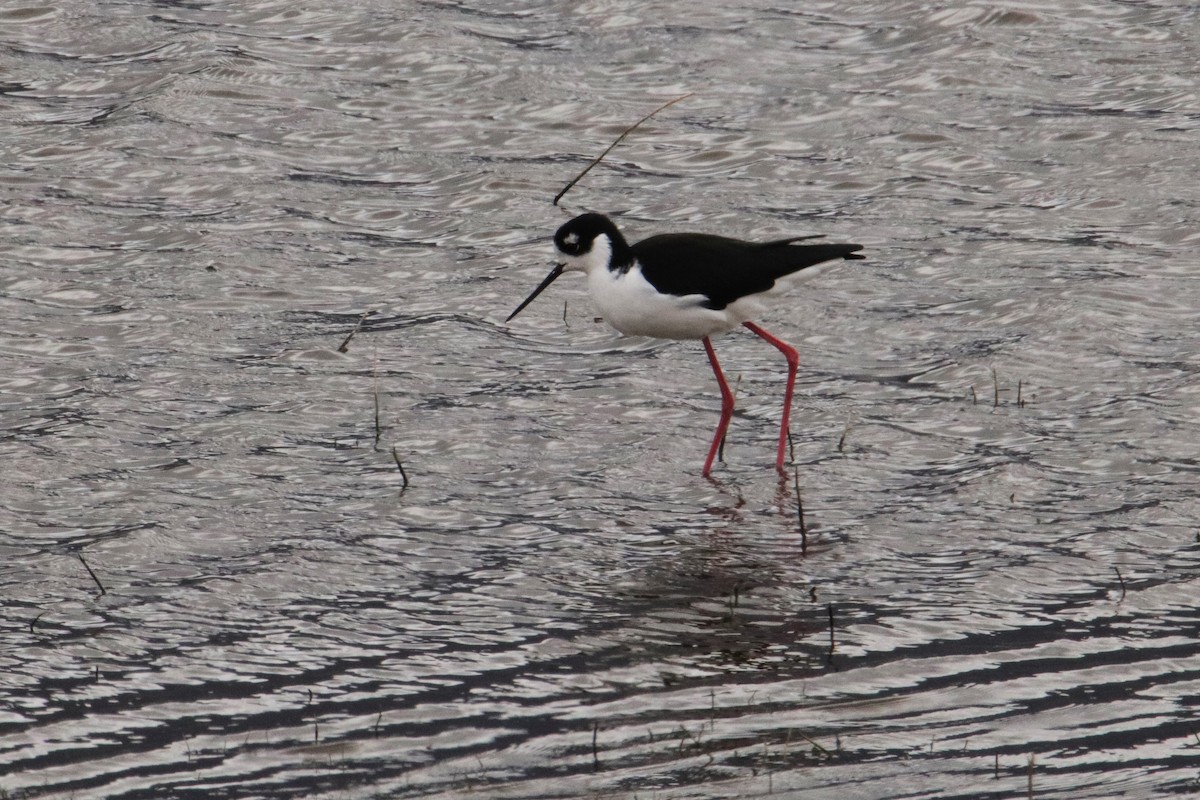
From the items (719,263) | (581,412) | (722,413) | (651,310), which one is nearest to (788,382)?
(722,413)

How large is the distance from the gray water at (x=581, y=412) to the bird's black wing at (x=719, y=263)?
2.60ft

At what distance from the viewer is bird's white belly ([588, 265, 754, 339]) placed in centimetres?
875

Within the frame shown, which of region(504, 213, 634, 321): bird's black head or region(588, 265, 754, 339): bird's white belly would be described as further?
region(504, 213, 634, 321): bird's black head

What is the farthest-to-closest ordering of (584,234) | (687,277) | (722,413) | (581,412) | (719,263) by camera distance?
1. (581,412)
2. (584,234)
3. (722,413)
4. (719,263)
5. (687,277)

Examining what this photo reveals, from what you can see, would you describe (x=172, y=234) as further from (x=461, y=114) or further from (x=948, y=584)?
(x=948, y=584)

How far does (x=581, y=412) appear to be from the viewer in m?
9.30

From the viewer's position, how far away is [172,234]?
11773 millimetres

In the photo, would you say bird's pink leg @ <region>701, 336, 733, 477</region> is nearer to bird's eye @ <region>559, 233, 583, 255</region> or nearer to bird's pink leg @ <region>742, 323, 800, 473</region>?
bird's pink leg @ <region>742, 323, 800, 473</region>

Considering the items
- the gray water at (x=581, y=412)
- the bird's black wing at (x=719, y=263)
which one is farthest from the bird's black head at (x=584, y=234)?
the gray water at (x=581, y=412)

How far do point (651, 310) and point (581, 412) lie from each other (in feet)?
2.61

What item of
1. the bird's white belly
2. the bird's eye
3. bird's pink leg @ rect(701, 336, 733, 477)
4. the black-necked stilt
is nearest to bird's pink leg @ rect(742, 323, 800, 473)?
the black-necked stilt

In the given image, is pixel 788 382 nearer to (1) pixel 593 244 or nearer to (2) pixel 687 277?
(2) pixel 687 277

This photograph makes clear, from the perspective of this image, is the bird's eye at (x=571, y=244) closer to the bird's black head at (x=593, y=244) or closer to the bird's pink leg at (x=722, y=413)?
the bird's black head at (x=593, y=244)

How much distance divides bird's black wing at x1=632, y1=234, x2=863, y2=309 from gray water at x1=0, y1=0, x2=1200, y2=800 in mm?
793
